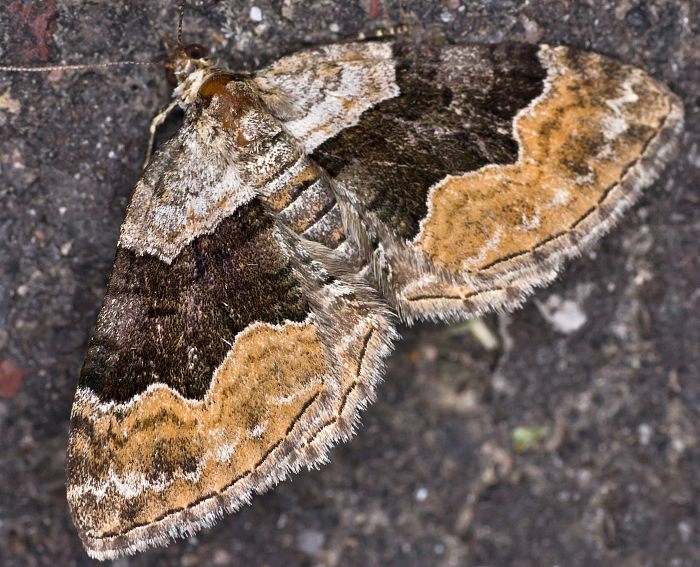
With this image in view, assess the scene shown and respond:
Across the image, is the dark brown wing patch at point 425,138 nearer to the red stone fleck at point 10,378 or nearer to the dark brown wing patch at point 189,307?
the dark brown wing patch at point 189,307

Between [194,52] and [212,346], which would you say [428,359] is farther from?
[194,52]

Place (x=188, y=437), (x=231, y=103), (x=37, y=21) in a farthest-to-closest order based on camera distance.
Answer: (x=37, y=21)
(x=231, y=103)
(x=188, y=437)

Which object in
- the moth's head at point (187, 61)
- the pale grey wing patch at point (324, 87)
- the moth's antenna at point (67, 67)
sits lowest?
the pale grey wing patch at point (324, 87)

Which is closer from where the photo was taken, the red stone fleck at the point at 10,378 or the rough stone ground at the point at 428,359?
the rough stone ground at the point at 428,359

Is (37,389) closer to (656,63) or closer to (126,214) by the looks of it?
(126,214)

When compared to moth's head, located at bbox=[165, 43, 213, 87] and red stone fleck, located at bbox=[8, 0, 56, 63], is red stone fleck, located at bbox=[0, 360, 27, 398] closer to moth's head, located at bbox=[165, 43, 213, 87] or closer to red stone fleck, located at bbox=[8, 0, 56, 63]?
red stone fleck, located at bbox=[8, 0, 56, 63]

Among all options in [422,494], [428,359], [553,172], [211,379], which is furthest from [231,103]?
[422,494]

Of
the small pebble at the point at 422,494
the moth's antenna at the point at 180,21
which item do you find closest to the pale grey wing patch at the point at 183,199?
the moth's antenna at the point at 180,21
